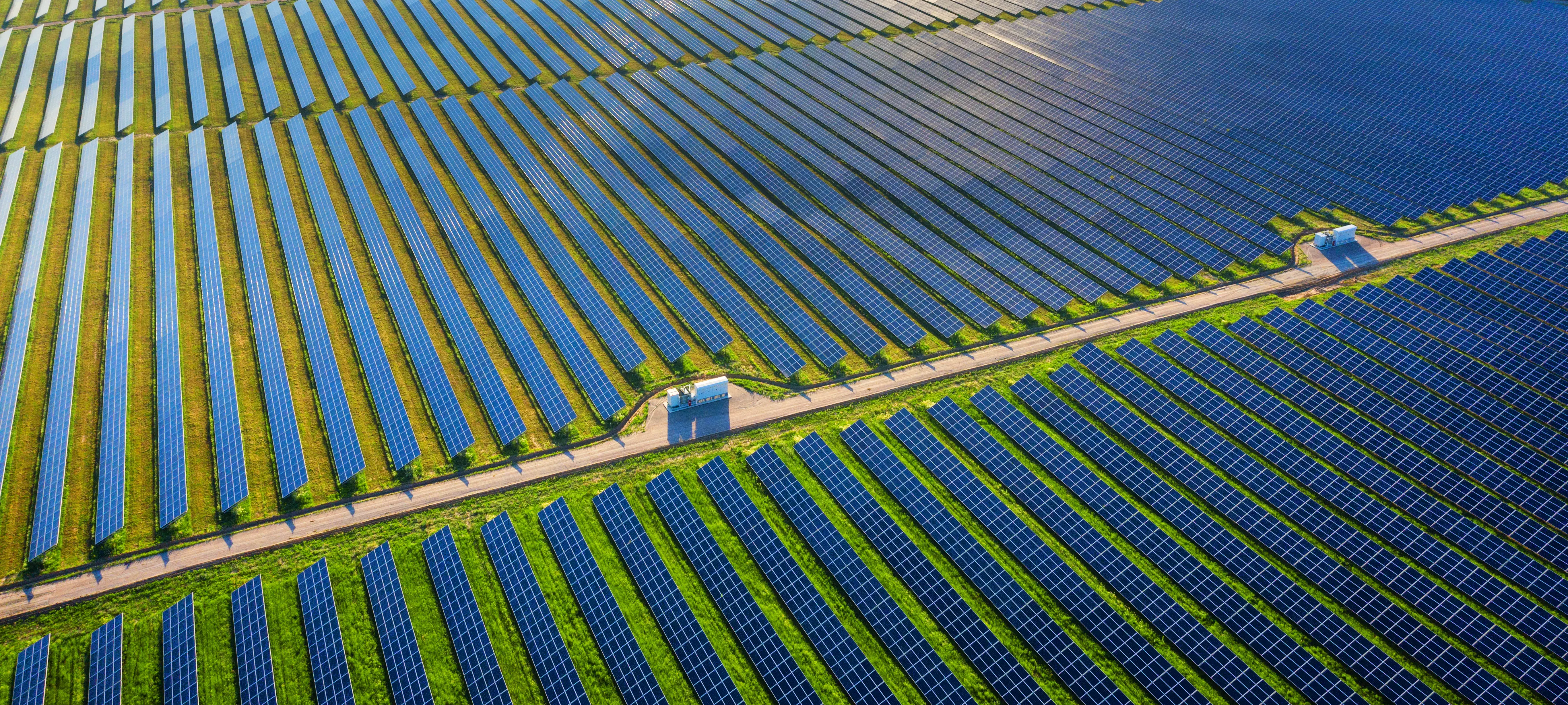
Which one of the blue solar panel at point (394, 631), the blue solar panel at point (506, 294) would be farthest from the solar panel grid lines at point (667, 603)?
the blue solar panel at point (394, 631)

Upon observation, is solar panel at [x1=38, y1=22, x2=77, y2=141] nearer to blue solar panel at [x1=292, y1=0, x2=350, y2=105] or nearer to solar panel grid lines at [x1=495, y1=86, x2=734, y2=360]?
blue solar panel at [x1=292, y1=0, x2=350, y2=105]


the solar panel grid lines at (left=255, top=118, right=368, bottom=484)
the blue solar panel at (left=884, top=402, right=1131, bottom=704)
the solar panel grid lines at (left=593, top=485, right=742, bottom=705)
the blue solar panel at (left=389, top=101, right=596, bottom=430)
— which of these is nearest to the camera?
the blue solar panel at (left=884, top=402, right=1131, bottom=704)

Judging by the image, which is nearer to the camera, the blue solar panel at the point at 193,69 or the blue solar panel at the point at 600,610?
the blue solar panel at the point at 600,610

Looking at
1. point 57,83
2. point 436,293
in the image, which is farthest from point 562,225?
point 57,83

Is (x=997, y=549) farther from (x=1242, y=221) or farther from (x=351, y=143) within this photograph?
(x=351, y=143)

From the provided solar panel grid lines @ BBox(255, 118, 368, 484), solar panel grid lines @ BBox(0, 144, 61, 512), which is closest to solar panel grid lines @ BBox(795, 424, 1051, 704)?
solar panel grid lines @ BBox(255, 118, 368, 484)

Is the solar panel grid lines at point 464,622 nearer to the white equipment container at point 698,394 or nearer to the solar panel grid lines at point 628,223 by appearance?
the white equipment container at point 698,394
